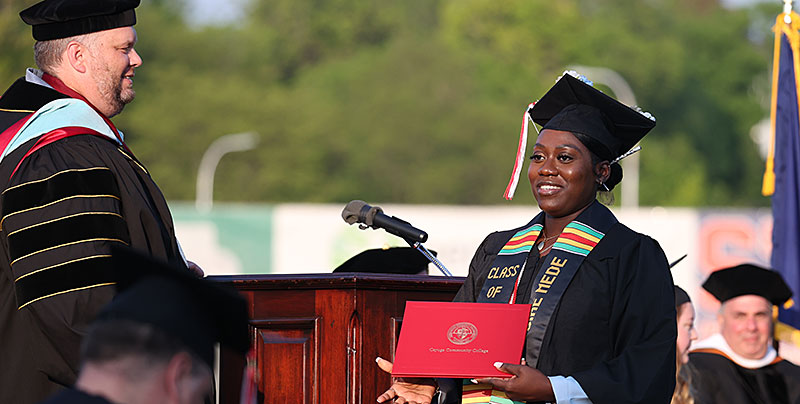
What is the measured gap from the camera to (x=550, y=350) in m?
3.79

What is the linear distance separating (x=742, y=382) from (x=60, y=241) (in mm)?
4582

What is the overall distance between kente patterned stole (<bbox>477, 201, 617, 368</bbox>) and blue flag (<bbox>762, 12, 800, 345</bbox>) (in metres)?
3.84

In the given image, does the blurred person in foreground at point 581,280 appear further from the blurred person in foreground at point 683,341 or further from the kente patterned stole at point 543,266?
the blurred person in foreground at point 683,341

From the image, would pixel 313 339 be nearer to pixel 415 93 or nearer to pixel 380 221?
pixel 380 221

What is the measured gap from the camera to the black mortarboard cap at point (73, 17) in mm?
4066

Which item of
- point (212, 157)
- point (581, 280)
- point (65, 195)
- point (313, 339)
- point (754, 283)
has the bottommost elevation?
point (212, 157)

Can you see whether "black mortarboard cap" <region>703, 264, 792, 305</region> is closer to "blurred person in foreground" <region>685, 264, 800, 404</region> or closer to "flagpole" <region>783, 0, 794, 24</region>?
"blurred person in foreground" <region>685, 264, 800, 404</region>

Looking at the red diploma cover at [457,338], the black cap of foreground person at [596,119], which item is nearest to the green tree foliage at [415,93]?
the black cap of foreground person at [596,119]

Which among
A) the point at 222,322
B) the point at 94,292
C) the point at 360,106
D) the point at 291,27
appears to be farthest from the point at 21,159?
the point at 291,27

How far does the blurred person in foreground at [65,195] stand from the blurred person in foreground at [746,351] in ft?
13.2

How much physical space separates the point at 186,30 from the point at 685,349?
1880 inches

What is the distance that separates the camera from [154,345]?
2.37 meters

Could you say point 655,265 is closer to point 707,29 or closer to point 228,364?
point 228,364

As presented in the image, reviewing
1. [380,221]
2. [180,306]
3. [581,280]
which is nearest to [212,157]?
[380,221]
